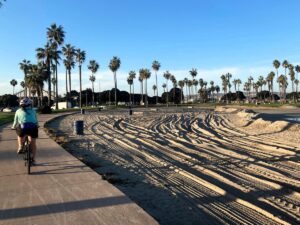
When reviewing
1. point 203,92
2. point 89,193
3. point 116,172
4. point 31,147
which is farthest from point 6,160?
point 203,92

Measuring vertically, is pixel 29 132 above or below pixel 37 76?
below

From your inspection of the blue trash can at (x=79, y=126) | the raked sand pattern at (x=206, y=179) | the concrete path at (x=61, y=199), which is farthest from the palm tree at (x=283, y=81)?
the concrete path at (x=61, y=199)

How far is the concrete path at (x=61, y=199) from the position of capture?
217 inches

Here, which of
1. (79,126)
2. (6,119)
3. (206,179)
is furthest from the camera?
(6,119)

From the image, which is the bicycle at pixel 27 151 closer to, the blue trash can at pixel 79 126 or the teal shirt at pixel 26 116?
the teal shirt at pixel 26 116

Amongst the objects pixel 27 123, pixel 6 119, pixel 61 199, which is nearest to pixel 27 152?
pixel 27 123

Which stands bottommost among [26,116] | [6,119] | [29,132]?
[6,119]

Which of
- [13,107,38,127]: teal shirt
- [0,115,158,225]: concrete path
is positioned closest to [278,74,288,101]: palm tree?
[0,115,158,225]: concrete path

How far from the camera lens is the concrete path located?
5.52m

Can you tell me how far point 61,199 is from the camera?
→ 6578 millimetres

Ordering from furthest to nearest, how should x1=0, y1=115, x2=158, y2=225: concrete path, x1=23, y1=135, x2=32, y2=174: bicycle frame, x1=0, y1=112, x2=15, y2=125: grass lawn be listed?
1. x1=0, y1=112, x2=15, y2=125: grass lawn
2. x1=23, y1=135, x2=32, y2=174: bicycle frame
3. x1=0, y1=115, x2=158, y2=225: concrete path

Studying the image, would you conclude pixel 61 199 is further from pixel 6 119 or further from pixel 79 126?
pixel 6 119

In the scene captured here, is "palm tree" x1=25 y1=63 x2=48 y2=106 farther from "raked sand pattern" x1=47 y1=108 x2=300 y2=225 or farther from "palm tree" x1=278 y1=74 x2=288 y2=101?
"palm tree" x1=278 y1=74 x2=288 y2=101

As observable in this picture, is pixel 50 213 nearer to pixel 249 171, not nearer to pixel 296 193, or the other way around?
pixel 296 193
